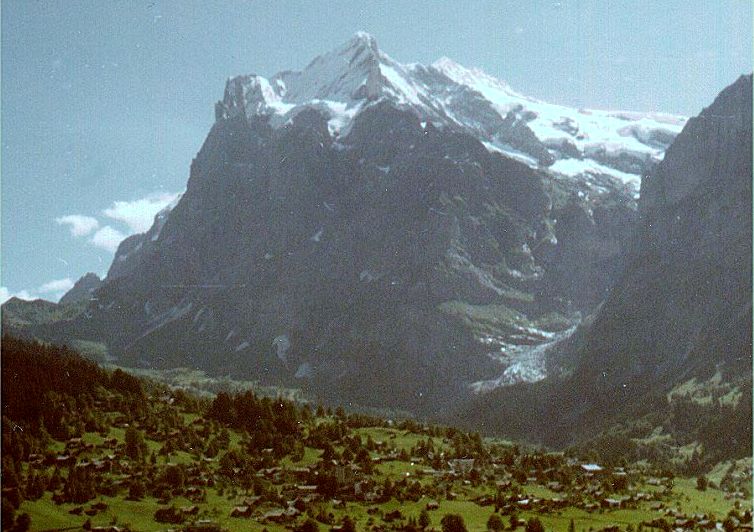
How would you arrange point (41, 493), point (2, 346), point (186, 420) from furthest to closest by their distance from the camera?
point (2, 346) → point (186, 420) → point (41, 493)

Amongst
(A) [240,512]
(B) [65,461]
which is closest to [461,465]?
(A) [240,512]

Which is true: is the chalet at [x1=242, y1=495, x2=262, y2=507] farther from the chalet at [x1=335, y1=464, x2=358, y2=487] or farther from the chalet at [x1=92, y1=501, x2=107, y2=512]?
the chalet at [x1=92, y1=501, x2=107, y2=512]

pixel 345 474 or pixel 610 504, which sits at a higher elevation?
pixel 345 474

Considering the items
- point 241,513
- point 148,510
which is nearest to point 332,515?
point 241,513

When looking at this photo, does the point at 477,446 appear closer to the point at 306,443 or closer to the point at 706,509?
the point at 306,443

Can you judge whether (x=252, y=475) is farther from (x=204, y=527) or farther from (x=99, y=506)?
(x=99, y=506)

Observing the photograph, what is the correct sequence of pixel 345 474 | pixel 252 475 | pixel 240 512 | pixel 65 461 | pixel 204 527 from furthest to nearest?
pixel 345 474 < pixel 252 475 < pixel 65 461 < pixel 240 512 < pixel 204 527

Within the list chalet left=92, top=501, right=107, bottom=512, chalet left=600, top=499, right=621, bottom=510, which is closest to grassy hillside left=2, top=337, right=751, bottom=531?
chalet left=92, top=501, right=107, bottom=512

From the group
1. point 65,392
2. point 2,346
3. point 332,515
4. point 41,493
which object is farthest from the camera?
point 2,346

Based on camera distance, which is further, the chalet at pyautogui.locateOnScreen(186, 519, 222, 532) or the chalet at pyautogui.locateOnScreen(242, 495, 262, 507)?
the chalet at pyautogui.locateOnScreen(242, 495, 262, 507)

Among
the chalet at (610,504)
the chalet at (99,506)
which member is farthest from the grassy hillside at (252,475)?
the chalet at (610,504)

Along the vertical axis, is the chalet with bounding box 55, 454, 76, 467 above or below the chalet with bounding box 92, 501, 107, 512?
above
